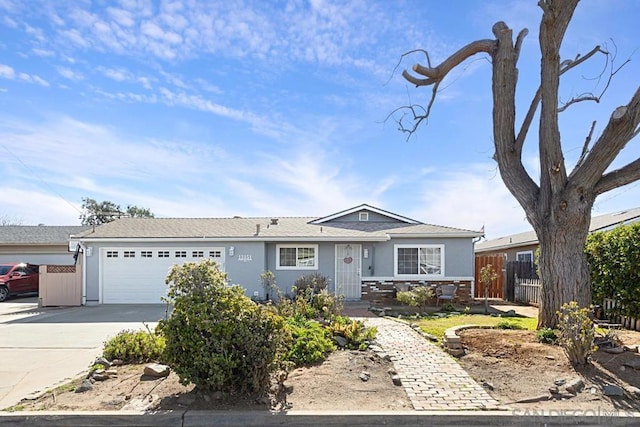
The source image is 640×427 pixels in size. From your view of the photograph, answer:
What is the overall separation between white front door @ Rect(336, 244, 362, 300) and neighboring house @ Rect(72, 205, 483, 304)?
37 mm

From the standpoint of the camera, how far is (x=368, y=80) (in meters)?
11.1

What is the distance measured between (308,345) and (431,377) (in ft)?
6.07

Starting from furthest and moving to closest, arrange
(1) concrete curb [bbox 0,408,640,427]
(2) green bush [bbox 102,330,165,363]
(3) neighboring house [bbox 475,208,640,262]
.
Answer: (3) neighboring house [bbox 475,208,640,262], (2) green bush [bbox 102,330,165,363], (1) concrete curb [bbox 0,408,640,427]

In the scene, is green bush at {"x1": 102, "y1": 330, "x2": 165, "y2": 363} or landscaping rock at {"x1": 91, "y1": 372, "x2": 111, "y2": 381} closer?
landscaping rock at {"x1": 91, "y1": 372, "x2": 111, "y2": 381}

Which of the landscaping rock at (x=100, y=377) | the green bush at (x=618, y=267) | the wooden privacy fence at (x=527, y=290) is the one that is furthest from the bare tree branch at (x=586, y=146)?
the landscaping rock at (x=100, y=377)

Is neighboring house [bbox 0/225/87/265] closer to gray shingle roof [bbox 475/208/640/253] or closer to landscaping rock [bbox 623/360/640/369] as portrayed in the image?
gray shingle roof [bbox 475/208/640/253]

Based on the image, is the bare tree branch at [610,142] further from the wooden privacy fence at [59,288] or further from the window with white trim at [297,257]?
the wooden privacy fence at [59,288]

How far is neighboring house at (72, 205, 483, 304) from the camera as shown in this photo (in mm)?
15305

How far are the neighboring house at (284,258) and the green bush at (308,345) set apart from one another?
26.6 ft

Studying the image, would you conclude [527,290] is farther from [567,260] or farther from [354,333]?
[354,333]

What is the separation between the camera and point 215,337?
4.68 metres

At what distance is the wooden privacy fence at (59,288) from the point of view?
15047 mm

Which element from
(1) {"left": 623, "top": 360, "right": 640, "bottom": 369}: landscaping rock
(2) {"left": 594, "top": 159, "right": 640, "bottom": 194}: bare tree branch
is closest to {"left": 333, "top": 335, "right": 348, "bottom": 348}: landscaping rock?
(1) {"left": 623, "top": 360, "right": 640, "bottom": 369}: landscaping rock

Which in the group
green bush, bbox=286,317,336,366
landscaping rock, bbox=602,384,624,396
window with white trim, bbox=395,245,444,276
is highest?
window with white trim, bbox=395,245,444,276
